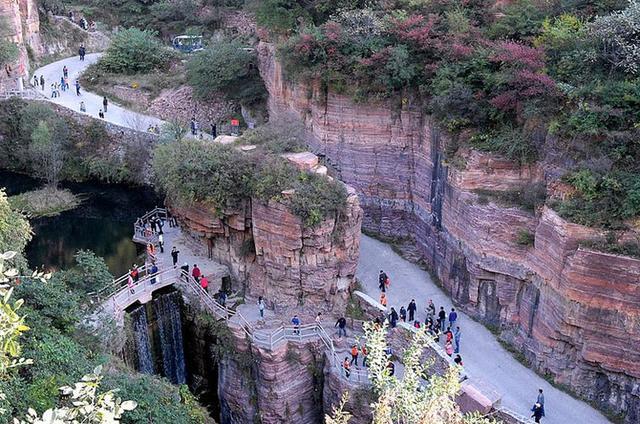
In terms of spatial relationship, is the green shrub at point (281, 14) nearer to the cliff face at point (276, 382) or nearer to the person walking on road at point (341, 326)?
the person walking on road at point (341, 326)

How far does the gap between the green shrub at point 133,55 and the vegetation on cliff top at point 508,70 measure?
15439 millimetres

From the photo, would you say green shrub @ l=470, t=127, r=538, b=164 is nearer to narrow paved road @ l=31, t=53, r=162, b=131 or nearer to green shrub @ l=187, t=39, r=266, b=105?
green shrub @ l=187, t=39, r=266, b=105

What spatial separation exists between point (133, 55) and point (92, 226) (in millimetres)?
15302

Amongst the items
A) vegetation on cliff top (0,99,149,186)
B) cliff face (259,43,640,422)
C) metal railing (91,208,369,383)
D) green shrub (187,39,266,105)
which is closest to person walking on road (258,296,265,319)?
metal railing (91,208,369,383)

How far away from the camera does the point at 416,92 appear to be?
91.2 feet

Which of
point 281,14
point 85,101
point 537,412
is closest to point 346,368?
point 537,412

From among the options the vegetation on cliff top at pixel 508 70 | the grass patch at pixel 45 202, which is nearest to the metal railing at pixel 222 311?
the vegetation on cliff top at pixel 508 70

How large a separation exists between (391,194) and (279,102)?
8278 millimetres

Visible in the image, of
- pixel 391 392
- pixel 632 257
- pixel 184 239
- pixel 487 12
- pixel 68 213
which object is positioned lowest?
pixel 68 213

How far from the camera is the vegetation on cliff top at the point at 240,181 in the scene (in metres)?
22.8

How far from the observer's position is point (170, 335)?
995 inches

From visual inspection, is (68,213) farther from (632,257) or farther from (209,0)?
(632,257)

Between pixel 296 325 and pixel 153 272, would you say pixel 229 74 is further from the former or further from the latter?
pixel 296 325

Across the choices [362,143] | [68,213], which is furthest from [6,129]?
[362,143]
